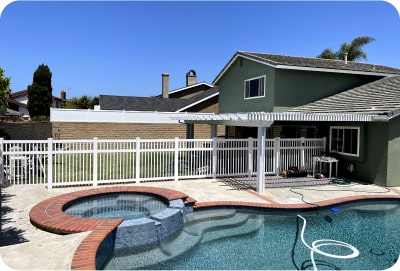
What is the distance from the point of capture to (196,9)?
1286 centimetres

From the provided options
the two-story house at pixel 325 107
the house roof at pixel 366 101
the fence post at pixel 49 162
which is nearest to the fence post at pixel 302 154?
the two-story house at pixel 325 107

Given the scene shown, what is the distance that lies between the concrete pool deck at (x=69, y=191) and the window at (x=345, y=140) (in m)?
1.72

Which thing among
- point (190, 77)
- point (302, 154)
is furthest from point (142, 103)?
point (302, 154)

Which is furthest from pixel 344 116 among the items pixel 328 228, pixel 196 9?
pixel 196 9

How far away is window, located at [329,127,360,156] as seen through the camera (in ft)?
39.4

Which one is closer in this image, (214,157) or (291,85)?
(214,157)

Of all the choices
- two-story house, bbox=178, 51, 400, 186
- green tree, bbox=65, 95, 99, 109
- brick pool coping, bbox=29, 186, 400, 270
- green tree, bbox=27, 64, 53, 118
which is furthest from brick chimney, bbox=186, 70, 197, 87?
brick pool coping, bbox=29, 186, 400, 270

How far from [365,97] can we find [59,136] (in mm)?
20962

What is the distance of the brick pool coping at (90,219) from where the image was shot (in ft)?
15.6

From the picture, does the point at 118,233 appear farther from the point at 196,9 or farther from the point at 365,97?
the point at 365,97

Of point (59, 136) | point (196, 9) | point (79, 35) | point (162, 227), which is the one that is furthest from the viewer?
point (59, 136)

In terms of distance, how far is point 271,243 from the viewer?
6375 millimetres

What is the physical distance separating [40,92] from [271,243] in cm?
3869

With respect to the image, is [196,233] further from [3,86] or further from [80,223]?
[3,86]
